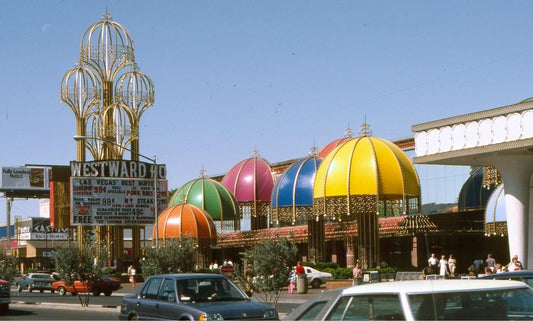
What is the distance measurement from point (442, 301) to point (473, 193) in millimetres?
54453

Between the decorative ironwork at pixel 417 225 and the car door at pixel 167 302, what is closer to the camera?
the car door at pixel 167 302

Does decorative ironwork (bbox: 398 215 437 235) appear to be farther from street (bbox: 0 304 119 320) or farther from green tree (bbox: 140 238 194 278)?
street (bbox: 0 304 119 320)

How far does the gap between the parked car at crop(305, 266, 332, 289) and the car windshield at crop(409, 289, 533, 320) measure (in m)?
38.6

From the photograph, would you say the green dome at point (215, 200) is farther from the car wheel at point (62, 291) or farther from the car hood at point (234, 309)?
the car hood at point (234, 309)

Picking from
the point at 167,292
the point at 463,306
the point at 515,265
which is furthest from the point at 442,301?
the point at 515,265

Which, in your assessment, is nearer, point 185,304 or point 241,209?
point 185,304

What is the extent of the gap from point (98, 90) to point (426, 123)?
38226 mm

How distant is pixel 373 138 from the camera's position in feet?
160

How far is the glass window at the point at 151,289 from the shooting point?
17422 millimetres

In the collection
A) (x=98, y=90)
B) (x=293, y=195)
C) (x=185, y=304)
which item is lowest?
(x=185, y=304)

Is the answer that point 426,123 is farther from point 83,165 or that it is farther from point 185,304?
point 83,165

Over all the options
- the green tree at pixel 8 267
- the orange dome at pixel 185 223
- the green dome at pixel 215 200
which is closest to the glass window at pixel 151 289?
the green tree at pixel 8 267

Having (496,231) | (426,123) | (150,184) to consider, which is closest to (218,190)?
(150,184)

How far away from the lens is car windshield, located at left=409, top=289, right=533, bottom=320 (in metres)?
7.61
